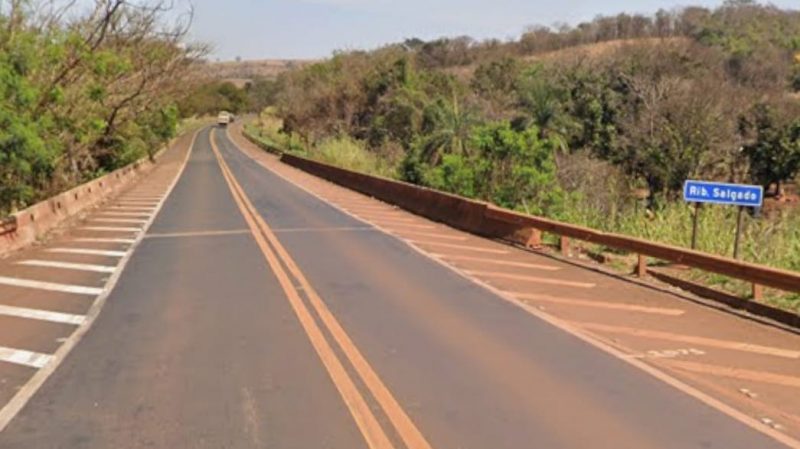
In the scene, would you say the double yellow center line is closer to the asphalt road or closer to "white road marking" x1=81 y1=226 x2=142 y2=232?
the asphalt road

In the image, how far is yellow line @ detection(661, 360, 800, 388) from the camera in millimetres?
7559

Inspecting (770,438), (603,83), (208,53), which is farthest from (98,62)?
(208,53)

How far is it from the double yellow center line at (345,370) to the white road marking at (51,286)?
254 cm

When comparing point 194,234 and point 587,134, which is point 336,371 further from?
point 587,134

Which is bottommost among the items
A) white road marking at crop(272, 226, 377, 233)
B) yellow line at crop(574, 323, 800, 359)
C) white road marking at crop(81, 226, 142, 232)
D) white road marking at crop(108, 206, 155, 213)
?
white road marking at crop(108, 206, 155, 213)

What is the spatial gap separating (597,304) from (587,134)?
3673cm

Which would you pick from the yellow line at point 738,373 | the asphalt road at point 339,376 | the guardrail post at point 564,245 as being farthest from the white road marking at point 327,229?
the yellow line at point 738,373

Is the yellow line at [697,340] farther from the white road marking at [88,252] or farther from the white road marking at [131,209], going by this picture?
the white road marking at [131,209]

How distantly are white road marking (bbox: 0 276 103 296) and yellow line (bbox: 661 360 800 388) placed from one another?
7493 mm

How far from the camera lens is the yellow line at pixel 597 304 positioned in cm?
1058

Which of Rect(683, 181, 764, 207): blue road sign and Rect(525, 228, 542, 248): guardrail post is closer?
Rect(683, 181, 764, 207): blue road sign

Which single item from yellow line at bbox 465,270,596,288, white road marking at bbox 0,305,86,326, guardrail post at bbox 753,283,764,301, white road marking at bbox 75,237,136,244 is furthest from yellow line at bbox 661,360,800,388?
white road marking at bbox 75,237,136,244

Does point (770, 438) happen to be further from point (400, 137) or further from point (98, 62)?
point (400, 137)

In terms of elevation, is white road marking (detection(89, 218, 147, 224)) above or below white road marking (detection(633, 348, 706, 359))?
below
